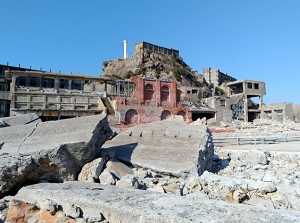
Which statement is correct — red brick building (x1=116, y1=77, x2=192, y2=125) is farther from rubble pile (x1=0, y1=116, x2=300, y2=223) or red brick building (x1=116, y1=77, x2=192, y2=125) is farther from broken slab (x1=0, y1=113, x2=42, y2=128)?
rubble pile (x1=0, y1=116, x2=300, y2=223)

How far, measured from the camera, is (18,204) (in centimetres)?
459

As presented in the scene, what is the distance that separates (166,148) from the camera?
28.6 ft

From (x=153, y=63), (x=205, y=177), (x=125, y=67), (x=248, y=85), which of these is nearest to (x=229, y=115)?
(x=248, y=85)

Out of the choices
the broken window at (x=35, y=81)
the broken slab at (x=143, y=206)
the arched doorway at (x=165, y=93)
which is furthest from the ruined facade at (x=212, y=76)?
the broken slab at (x=143, y=206)

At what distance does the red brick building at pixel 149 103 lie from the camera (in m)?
28.6

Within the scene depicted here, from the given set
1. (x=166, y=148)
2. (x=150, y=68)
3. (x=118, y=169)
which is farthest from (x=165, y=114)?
(x=150, y=68)

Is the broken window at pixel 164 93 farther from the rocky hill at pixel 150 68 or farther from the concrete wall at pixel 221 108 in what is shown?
the rocky hill at pixel 150 68

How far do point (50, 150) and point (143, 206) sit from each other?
3.31 m

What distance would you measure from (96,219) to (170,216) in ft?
3.72

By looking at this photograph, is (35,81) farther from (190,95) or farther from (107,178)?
(107,178)

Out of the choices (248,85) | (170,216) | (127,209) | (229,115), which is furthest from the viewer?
(248,85)

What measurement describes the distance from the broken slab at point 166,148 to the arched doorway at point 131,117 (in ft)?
58.7

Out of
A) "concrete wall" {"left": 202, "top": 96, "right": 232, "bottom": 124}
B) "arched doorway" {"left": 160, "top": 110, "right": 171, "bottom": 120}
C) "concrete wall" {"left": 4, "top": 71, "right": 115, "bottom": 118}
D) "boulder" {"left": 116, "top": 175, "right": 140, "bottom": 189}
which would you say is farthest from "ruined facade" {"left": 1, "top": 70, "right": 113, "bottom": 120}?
"boulder" {"left": 116, "top": 175, "right": 140, "bottom": 189}

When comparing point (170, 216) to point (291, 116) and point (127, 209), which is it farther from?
point (291, 116)
